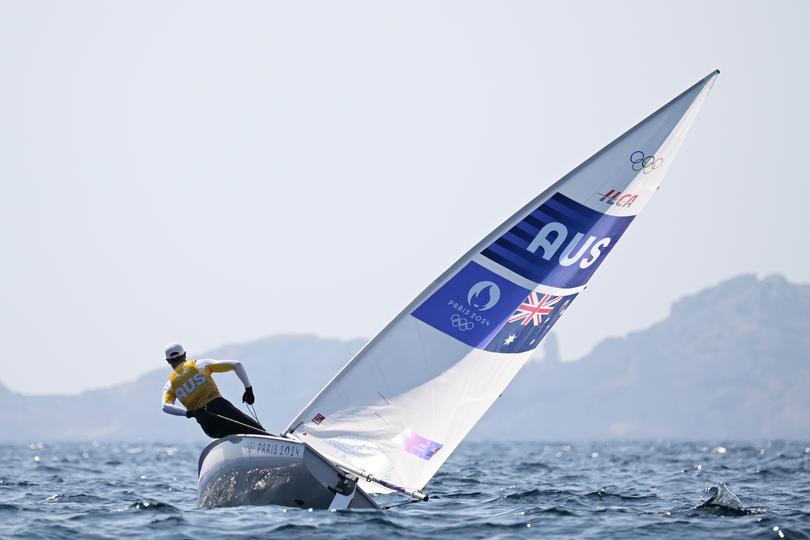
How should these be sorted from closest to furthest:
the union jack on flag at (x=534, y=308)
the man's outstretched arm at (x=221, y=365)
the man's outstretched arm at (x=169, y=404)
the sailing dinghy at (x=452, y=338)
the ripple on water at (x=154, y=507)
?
the sailing dinghy at (x=452, y=338) < the man's outstretched arm at (x=169, y=404) < the man's outstretched arm at (x=221, y=365) < the union jack on flag at (x=534, y=308) < the ripple on water at (x=154, y=507)

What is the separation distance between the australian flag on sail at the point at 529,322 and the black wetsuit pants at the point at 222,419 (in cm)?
353

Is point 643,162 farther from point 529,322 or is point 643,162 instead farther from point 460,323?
point 460,323

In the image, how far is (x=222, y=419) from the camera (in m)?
15.9

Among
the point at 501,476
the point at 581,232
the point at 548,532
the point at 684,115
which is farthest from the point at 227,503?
the point at 501,476

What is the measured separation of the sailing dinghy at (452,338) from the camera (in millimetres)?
15461

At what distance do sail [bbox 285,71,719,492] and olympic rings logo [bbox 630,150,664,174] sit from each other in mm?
15

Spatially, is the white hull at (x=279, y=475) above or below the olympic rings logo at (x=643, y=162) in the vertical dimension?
below

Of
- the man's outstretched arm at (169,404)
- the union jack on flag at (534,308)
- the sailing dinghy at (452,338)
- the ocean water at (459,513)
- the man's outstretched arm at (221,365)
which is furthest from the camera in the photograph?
the union jack on flag at (534,308)

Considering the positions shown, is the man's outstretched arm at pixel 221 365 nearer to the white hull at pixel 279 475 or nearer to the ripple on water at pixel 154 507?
the white hull at pixel 279 475

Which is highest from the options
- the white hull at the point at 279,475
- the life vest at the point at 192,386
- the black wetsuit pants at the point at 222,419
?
the life vest at the point at 192,386

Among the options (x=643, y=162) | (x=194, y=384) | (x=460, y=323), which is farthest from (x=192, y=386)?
(x=643, y=162)

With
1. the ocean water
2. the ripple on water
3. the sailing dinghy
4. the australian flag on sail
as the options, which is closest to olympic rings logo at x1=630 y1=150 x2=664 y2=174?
the sailing dinghy

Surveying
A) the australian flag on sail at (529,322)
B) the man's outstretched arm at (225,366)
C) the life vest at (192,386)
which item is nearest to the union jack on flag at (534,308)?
the australian flag on sail at (529,322)

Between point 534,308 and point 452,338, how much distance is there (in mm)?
1326
